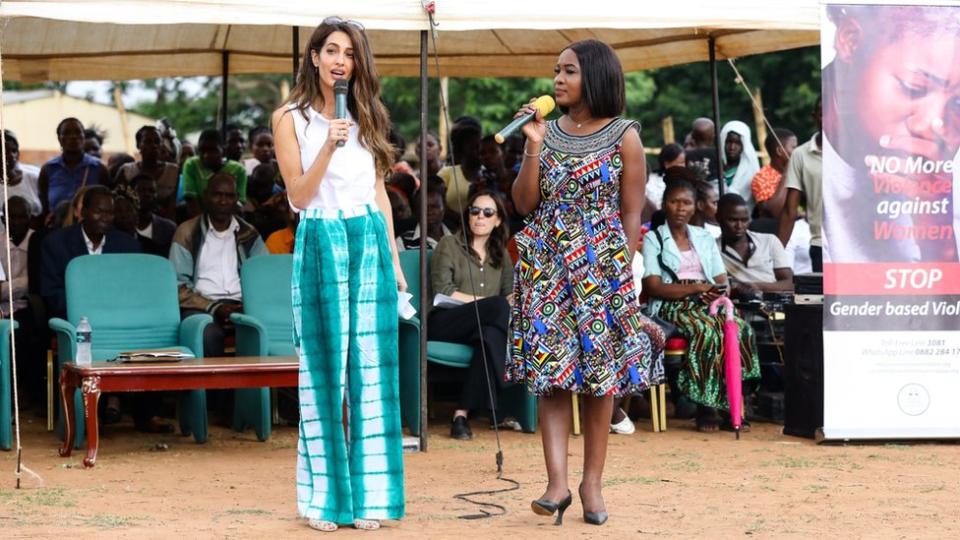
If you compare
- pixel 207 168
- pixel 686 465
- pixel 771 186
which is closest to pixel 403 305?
pixel 686 465

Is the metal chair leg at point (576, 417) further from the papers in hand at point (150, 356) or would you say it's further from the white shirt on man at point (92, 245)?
the white shirt on man at point (92, 245)

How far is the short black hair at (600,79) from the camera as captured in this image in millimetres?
6267

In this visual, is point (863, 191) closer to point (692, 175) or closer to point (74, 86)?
point (692, 175)

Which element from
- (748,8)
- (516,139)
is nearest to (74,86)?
(516,139)

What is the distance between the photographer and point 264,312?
404 inches

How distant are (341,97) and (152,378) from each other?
3.20 meters

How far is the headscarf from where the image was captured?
44.8ft

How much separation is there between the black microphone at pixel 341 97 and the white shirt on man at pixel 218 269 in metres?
4.92

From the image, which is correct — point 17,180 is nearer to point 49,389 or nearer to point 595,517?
point 49,389

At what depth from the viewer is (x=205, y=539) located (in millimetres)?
6281

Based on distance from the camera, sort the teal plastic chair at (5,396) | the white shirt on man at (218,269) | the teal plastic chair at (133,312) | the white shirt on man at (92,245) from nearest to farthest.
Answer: the teal plastic chair at (5,396), the teal plastic chair at (133,312), the white shirt on man at (92,245), the white shirt on man at (218,269)

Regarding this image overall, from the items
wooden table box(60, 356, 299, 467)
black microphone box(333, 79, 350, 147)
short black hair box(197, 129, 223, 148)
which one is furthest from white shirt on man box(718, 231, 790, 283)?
black microphone box(333, 79, 350, 147)

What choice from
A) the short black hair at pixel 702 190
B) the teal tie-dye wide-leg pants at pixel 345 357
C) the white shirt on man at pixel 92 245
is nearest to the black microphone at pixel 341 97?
the teal tie-dye wide-leg pants at pixel 345 357

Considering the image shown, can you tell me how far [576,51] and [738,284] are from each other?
496 centimetres
